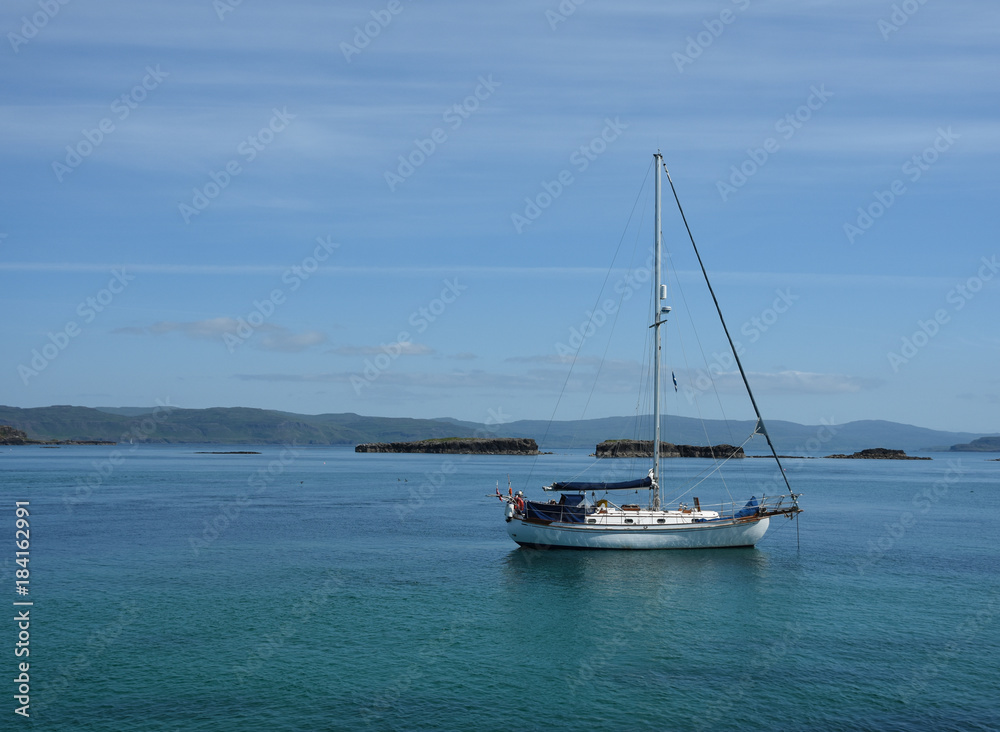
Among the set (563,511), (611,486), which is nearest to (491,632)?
(563,511)

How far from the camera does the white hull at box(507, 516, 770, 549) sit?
49.1m

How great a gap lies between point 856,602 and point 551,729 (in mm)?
22037

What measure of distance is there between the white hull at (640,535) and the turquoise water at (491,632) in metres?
0.95

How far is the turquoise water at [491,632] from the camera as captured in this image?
912 inches

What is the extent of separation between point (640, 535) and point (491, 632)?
1962 cm

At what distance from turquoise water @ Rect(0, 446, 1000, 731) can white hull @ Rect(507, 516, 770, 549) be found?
95 cm

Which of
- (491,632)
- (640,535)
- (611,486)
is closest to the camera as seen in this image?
(491,632)

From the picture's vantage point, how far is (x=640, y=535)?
161 feet

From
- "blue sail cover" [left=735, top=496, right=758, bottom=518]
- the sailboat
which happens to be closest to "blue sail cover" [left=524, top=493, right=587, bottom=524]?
the sailboat

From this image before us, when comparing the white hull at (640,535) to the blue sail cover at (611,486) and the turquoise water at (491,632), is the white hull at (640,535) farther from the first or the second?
the blue sail cover at (611,486)

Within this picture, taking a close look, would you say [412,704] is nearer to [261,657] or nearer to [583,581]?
[261,657]

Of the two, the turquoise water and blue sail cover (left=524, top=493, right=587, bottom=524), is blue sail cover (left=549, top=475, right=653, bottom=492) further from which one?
the turquoise water

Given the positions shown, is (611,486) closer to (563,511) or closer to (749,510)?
(563,511)

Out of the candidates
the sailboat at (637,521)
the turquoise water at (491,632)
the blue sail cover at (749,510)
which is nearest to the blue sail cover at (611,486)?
the sailboat at (637,521)
